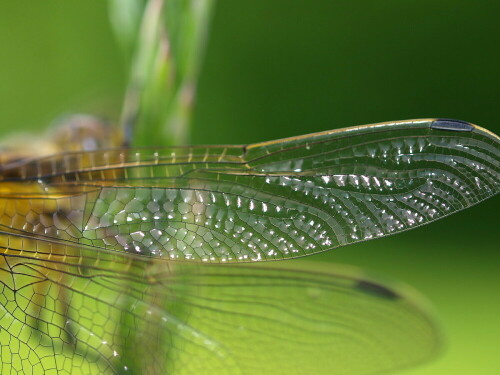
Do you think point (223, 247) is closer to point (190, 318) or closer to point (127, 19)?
point (190, 318)

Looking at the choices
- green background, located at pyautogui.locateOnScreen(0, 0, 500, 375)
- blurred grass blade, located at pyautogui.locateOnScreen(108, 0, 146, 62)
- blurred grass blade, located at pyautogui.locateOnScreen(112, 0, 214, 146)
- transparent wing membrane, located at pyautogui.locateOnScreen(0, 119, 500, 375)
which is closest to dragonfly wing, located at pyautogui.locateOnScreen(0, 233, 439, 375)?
transparent wing membrane, located at pyautogui.locateOnScreen(0, 119, 500, 375)

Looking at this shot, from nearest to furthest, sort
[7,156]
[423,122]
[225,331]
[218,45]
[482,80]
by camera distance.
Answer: [423,122] → [225,331] → [7,156] → [482,80] → [218,45]

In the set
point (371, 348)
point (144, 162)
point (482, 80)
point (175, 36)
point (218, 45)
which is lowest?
point (371, 348)

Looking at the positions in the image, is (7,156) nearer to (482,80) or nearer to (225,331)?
(225,331)

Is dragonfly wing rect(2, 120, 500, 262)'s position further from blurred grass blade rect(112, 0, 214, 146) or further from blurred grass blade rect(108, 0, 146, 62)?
blurred grass blade rect(108, 0, 146, 62)

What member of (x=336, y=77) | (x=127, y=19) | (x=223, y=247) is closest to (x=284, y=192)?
(x=223, y=247)

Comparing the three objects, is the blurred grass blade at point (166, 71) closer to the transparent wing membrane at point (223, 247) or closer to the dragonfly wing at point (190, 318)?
the transparent wing membrane at point (223, 247)

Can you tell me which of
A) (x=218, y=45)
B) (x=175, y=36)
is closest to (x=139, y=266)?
(x=175, y=36)
